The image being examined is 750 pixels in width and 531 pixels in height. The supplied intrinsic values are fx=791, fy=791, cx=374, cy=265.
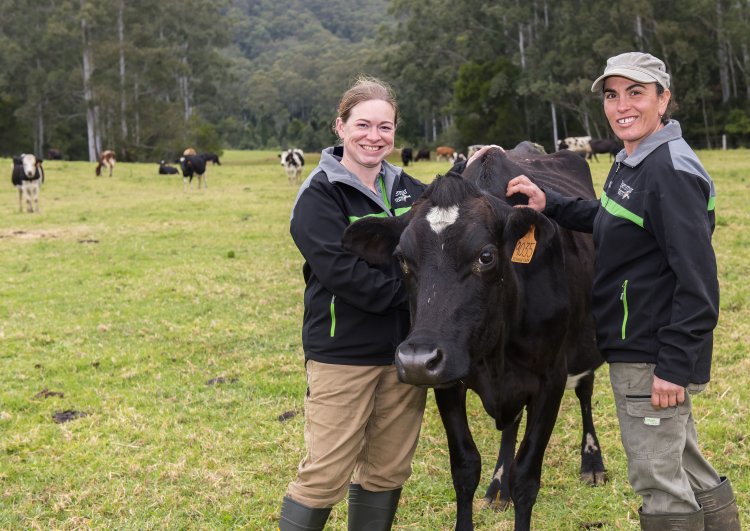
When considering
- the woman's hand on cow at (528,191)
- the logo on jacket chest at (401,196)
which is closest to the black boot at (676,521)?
the woman's hand on cow at (528,191)

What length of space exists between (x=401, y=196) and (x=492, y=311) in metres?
0.78

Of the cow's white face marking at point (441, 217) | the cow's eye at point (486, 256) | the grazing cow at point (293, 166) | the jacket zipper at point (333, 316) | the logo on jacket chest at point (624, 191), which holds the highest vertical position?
the grazing cow at point (293, 166)

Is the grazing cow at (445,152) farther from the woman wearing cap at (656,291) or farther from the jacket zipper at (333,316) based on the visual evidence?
the jacket zipper at (333,316)

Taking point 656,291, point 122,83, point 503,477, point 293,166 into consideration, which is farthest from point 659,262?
point 122,83

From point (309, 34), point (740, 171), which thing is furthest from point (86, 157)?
point (309, 34)

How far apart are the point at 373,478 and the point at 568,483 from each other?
5.73ft

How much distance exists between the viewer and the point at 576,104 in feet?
177

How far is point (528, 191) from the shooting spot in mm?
3975

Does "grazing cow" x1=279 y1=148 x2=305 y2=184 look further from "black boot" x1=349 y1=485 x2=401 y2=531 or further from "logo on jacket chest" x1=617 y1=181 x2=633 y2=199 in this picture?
"logo on jacket chest" x1=617 y1=181 x2=633 y2=199

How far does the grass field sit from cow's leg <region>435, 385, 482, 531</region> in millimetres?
554

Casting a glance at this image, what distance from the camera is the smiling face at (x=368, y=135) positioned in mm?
3562

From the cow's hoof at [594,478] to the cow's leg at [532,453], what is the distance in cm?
107

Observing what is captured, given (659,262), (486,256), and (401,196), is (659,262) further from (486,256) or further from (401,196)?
(401,196)

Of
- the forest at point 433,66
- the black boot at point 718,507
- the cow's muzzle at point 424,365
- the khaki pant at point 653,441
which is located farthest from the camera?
the forest at point 433,66
